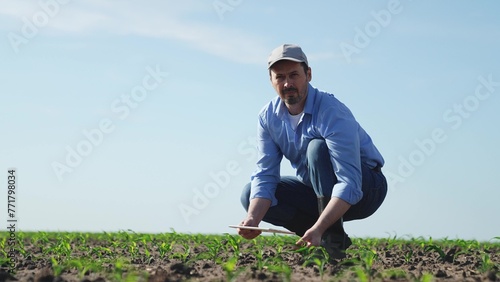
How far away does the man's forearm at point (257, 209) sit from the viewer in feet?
17.2

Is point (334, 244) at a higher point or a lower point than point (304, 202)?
lower

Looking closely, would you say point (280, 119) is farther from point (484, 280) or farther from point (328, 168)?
point (484, 280)

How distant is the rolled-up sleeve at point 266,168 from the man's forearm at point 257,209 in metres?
0.04

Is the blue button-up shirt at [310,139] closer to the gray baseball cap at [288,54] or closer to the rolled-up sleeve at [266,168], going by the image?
the rolled-up sleeve at [266,168]

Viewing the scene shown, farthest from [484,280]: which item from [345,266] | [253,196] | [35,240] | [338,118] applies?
[35,240]

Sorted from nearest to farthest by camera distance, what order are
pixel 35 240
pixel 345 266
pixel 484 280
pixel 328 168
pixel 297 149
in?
1. pixel 484 280
2. pixel 345 266
3. pixel 328 168
4. pixel 297 149
5. pixel 35 240

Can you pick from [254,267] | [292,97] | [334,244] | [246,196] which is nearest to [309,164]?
[292,97]

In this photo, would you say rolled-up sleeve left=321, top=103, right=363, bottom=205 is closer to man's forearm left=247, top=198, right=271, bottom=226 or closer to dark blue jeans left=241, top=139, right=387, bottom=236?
dark blue jeans left=241, top=139, right=387, bottom=236

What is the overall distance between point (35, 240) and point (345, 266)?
208 inches

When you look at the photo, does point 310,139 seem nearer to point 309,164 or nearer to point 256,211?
point 309,164

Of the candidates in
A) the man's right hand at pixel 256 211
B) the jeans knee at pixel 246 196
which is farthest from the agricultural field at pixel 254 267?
the jeans knee at pixel 246 196

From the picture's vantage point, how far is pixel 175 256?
5.68m

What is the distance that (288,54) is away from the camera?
485cm

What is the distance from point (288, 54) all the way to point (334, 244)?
1.46 meters
